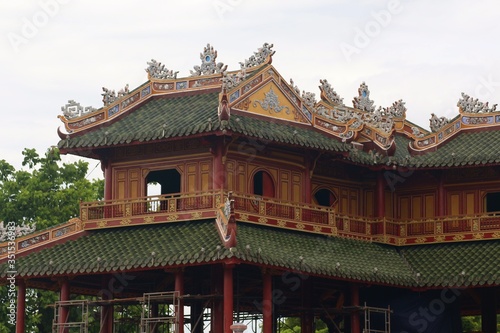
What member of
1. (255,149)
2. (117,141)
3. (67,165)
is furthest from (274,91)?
(67,165)

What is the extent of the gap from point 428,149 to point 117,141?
1014 centimetres

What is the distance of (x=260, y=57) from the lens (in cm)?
4612

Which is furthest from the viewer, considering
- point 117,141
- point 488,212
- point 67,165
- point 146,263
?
point 67,165

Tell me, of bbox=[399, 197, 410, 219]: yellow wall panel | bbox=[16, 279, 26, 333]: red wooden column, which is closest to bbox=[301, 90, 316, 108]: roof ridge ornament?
bbox=[399, 197, 410, 219]: yellow wall panel

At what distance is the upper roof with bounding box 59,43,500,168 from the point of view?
4378 centimetres

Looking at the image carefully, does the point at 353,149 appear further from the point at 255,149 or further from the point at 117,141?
the point at 117,141

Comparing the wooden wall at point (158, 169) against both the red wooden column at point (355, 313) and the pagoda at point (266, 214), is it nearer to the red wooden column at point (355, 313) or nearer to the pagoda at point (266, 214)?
the pagoda at point (266, 214)

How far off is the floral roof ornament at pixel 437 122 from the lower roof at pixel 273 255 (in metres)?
4.28

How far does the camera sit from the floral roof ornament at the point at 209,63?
46.1 m

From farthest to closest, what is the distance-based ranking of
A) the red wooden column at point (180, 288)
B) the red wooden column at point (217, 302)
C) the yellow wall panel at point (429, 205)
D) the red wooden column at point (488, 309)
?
the yellow wall panel at point (429, 205) → the red wooden column at point (488, 309) → the red wooden column at point (217, 302) → the red wooden column at point (180, 288)

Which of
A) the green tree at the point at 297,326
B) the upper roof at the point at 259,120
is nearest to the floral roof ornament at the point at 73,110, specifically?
the upper roof at the point at 259,120

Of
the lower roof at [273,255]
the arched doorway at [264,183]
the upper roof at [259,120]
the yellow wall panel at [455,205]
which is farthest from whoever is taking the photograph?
the yellow wall panel at [455,205]

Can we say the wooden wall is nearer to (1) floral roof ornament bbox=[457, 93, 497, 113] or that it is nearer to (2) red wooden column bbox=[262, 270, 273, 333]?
(2) red wooden column bbox=[262, 270, 273, 333]

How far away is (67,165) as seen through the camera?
60625 millimetres
